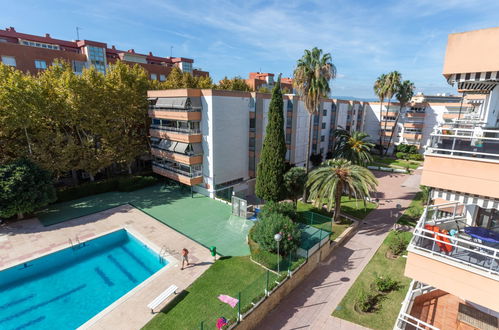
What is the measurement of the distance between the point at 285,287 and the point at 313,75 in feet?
64.7

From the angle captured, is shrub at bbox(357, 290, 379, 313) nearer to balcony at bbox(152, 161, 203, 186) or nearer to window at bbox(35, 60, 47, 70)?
balcony at bbox(152, 161, 203, 186)

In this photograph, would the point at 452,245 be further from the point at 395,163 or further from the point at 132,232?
the point at 395,163

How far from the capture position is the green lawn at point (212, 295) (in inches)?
481

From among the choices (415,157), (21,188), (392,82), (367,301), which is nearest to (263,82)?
(392,82)

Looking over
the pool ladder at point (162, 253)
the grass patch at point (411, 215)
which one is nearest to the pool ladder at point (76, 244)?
the pool ladder at point (162, 253)

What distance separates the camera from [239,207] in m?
23.3

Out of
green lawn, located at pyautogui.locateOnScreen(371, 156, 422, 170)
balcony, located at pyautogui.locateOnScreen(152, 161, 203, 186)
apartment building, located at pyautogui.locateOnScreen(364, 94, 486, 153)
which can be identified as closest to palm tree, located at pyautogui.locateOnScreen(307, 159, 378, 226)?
balcony, located at pyautogui.locateOnScreen(152, 161, 203, 186)

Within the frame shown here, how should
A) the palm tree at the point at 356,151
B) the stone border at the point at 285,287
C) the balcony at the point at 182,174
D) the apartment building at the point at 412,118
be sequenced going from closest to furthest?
1. the stone border at the point at 285,287
2. the balcony at the point at 182,174
3. the palm tree at the point at 356,151
4. the apartment building at the point at 412,118

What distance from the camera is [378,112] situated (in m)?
58.5

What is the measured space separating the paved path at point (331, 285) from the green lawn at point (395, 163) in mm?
23561

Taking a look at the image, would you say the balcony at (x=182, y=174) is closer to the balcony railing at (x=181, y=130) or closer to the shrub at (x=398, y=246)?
the balcony railing at (x=181, y=130)

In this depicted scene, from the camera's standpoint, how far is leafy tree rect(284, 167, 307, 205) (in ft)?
82.5

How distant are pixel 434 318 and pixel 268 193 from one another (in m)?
15.7

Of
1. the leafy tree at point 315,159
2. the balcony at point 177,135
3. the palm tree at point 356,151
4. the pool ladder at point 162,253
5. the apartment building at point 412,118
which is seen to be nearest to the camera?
the pool ladder at point 162,253
